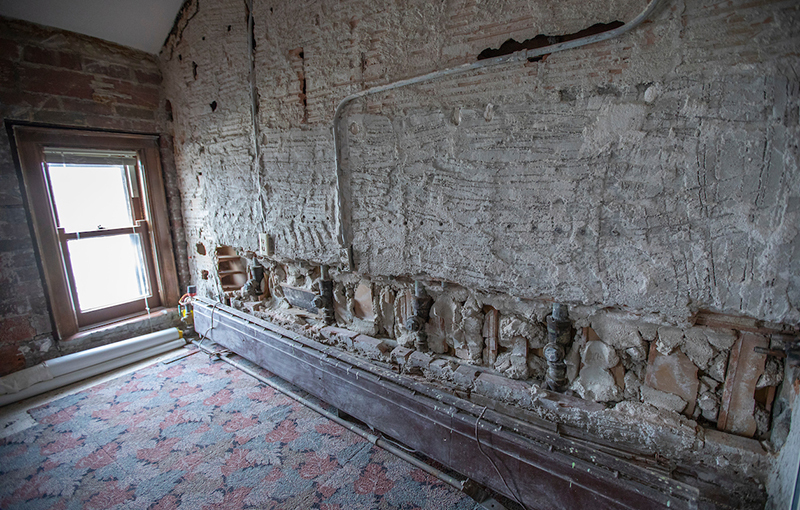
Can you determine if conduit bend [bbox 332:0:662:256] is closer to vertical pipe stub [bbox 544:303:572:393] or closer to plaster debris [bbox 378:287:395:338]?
plaster debris [bbox 378:287:395:338]

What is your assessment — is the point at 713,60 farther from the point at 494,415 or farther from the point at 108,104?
the point at 108,104

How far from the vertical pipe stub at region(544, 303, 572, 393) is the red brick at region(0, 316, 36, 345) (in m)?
3.60

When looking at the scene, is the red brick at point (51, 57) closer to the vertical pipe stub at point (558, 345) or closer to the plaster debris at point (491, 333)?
the plaster debris at point (491, 333)

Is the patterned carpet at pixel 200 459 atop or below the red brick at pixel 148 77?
below

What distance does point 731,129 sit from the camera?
1.06 m

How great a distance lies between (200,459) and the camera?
1.89 metres

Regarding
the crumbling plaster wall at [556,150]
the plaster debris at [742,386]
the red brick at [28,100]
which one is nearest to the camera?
the crumbling plaster wall at [556,150]

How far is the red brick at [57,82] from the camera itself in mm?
2520

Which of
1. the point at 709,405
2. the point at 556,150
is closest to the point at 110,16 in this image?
the point at 556,150

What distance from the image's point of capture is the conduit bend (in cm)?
114

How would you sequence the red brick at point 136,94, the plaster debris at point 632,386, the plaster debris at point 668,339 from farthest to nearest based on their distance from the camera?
the red brick at point 136,94, the plaster debris at point 632,386, the plaster debris at point 668,339

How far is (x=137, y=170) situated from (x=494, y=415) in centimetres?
354

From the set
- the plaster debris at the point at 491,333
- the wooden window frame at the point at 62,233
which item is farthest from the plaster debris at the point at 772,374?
the wooden window frame at the point at 62,233

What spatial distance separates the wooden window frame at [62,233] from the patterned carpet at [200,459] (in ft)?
2.52
